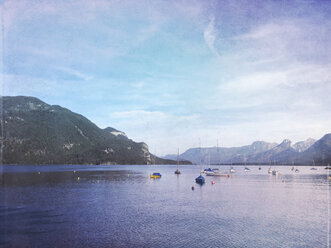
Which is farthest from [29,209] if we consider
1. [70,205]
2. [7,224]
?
[7,224]

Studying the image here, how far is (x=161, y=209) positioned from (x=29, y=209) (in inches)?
1172

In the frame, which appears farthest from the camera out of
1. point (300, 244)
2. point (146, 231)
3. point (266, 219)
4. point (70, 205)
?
point (70, 205)

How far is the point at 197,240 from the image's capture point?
37.5 metres

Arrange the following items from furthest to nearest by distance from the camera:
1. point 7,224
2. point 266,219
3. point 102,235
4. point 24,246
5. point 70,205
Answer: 1. point 70,205
2. point 266,219
3. point 7,224
4. point 102,235
5. point 24,246

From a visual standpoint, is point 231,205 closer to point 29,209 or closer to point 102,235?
point 102,235

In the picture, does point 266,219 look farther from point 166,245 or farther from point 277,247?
point 166,245

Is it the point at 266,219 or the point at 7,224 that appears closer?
the point at 7,224

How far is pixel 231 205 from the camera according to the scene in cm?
6812

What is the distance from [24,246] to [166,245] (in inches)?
733

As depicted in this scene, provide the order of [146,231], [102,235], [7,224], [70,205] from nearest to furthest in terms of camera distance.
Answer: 1. [102,235]
2. [146,231]
3. [7,224]
4. [70,205]

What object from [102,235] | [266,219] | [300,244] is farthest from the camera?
[266,219]

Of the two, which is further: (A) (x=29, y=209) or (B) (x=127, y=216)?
(A) (x=29, y=209)

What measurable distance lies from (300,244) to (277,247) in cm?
409

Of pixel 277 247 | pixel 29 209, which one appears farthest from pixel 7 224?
pixel 277 247
